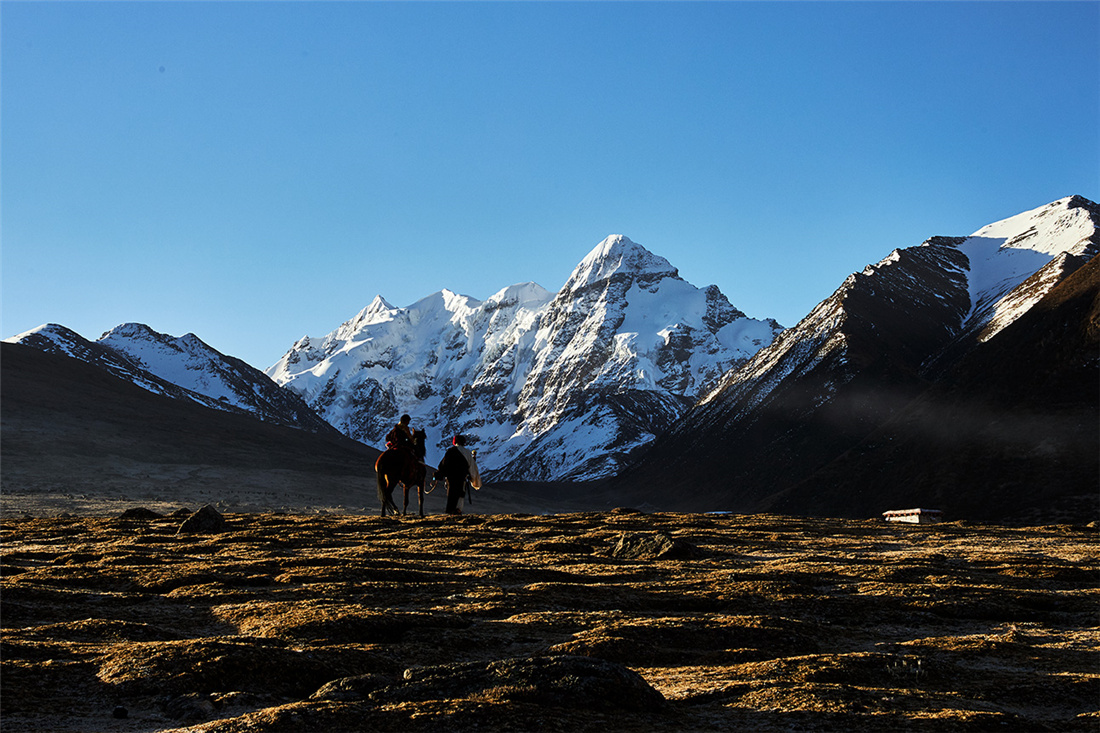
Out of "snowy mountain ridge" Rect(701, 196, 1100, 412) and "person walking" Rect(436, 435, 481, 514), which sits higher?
"snowy mountain ridge" Rect(701, 196, 1100, 412)

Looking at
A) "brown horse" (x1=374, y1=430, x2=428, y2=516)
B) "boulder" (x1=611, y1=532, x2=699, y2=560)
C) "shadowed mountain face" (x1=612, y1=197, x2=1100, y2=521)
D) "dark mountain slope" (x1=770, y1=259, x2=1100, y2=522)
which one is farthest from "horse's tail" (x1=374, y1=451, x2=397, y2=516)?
"shadowed mountain face" (x1=612, y1=197, x2=1100, y2=521)

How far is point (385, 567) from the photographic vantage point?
1587 cm

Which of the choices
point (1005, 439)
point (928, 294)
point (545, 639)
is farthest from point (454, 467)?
point (928, 294)

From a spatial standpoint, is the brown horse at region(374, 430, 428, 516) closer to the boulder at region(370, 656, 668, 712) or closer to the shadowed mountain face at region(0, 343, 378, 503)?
the boulder at region(370, 656, 668, 712)

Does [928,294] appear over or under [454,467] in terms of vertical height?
over

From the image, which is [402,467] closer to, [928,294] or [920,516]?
[920,516]

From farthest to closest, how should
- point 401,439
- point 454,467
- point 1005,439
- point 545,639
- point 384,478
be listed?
1. point 1005,439
2. point 454,467
3. point 384,478
4. point 401,439
5. point 545,639

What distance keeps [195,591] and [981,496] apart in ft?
243

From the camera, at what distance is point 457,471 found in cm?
3209

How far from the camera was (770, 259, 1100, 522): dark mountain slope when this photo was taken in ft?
238

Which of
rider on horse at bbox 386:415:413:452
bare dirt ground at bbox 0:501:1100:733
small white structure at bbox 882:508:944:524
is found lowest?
bare dirt ground at bbox 0:501:1100:733

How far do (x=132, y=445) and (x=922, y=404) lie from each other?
268ft

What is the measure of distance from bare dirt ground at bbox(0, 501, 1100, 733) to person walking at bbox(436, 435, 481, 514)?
11351 mm

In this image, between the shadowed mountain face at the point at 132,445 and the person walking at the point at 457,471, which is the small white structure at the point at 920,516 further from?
the shadowed mountain face at the point at 132,445
